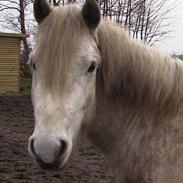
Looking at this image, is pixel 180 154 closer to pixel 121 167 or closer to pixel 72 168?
pixel 121 167

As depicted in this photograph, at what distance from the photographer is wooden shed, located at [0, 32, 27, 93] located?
19.8 m

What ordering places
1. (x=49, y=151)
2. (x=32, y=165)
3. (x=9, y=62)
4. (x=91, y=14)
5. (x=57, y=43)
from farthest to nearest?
(x=9, y=62) → (x=32, y=165) → (x=91, y=14) → (x=57, y=43) → (x=49, y=151)

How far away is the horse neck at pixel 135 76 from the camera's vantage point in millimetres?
2918

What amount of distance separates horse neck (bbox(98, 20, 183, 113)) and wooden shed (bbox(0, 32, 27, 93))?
17.1m

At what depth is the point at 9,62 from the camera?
66.0 ft

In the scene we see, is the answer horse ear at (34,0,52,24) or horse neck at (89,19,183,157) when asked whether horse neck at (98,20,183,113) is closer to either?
horse neck at (89,19,183,157)

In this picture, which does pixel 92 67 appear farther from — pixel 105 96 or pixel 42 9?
pixel 42 9

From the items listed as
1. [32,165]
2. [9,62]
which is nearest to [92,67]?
[32,165]

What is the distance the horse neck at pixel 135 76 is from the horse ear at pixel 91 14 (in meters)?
0.11

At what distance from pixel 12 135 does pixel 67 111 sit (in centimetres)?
695

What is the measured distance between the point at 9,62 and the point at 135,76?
17.7 m

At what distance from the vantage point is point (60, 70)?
8.50 feet

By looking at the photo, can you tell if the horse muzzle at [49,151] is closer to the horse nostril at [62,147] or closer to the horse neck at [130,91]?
the horse nostril at [62,147]

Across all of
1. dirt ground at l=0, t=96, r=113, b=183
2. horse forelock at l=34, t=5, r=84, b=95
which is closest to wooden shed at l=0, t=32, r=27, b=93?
dirt ground at l=0, t=96, r=113, b=183
